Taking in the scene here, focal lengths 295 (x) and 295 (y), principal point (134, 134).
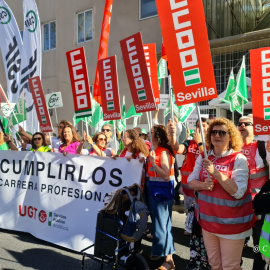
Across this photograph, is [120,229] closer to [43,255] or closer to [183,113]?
[43,255]

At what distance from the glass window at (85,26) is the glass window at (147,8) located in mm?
3199

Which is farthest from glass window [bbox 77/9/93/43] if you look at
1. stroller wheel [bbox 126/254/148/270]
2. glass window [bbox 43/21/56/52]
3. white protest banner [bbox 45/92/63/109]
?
stroller wheel [bbox 126/254/148/270]

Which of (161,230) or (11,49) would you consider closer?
(161,230)

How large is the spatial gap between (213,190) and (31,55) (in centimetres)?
615

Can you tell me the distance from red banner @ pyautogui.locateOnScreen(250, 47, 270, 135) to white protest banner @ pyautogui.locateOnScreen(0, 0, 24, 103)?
19.4 feet

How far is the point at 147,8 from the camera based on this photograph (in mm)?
13641

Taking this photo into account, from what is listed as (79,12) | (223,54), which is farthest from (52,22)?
(223,54)

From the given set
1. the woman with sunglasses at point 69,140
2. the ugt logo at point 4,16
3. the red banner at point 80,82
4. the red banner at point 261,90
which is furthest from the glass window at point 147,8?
the red banner at point 261,90

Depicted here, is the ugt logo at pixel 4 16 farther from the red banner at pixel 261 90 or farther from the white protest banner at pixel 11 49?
the red banner at pixel 261 90

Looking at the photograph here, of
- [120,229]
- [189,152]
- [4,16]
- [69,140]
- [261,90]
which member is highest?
[4,16]

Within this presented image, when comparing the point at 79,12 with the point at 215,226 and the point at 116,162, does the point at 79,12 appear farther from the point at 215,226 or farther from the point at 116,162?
the point at 215,226

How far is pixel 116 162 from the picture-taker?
160 inches

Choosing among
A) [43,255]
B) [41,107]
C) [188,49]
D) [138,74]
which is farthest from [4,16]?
[188,49]

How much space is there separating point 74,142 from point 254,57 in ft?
11.1
